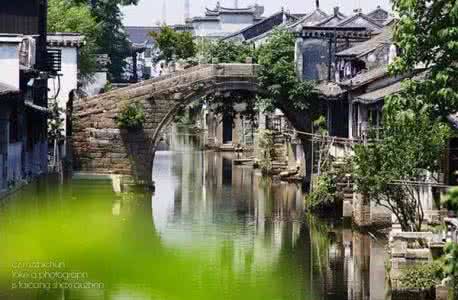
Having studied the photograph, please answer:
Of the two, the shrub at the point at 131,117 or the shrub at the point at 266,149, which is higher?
the shrub at the point at 131,117

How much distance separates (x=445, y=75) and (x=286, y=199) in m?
30.1

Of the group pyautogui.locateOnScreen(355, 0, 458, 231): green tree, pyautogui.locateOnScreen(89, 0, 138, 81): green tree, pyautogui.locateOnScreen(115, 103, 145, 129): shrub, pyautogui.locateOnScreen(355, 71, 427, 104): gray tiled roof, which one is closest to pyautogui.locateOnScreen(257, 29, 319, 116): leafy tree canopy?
pyautogui.locateOnScreen(115, 103, 145, 129): shrub

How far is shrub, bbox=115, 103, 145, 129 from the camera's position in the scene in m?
56.4

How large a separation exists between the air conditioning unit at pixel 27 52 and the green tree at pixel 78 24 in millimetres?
18736

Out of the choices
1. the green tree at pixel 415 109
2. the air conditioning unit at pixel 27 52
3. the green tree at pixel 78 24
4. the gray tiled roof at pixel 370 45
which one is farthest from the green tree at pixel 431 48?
the green tree at pixel 78 24

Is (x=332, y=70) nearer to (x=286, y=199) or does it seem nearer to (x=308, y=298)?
(x=286, y=199)

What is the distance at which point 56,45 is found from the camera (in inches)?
2280

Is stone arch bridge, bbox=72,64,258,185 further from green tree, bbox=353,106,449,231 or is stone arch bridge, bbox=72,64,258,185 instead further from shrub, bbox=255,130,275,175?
green tree, bbox=353,106,449,231

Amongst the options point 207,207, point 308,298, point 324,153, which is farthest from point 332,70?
point 308,298

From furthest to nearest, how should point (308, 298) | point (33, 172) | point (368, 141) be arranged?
point (33, 172)
point (368, 141)
point (308, 298)

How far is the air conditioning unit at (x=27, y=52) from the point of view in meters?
45.9

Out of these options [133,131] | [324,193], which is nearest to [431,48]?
[324,193]

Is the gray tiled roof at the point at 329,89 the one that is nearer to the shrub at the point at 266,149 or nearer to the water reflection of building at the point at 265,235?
the water reflection of building at the point at 265,235

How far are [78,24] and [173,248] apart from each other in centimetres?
3363
